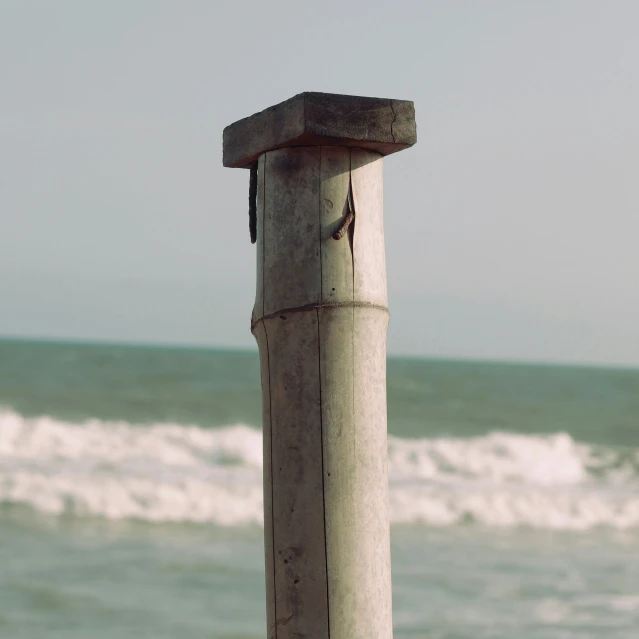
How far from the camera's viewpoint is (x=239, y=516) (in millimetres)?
8391

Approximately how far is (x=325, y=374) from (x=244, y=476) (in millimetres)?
9005

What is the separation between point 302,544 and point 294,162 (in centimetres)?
64

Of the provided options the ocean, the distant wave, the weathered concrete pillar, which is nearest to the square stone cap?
the weathered concrete pillar

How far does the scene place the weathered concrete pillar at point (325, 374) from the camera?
63.5 inches

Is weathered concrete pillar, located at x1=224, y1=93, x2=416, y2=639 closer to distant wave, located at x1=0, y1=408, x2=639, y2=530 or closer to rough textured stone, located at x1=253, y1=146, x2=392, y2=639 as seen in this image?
rough textured stone, located at x1=253, y1=146, x2=392, y2=639

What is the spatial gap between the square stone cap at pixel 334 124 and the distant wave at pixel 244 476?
6.75 m

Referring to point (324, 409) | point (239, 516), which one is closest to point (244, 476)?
point (239, 516)

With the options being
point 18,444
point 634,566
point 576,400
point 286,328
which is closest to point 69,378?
point 18,444

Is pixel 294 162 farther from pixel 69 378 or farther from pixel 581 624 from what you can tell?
pixel 69 378

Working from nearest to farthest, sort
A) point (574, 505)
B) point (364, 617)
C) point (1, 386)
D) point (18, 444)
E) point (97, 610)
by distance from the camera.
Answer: point (364, 617), point (97, 610), point (574, 505), point (18, 444), point (1, 386)

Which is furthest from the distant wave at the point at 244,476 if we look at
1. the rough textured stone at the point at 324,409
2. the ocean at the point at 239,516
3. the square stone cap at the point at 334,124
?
the square stone cap at the point at 334,124

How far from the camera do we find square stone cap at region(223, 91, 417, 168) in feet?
5.33

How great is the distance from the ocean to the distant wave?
0.03 metres

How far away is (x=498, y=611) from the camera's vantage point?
220 inches
